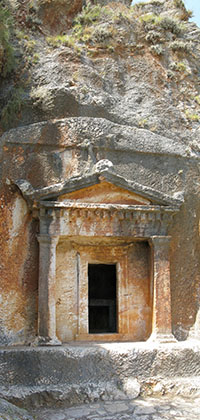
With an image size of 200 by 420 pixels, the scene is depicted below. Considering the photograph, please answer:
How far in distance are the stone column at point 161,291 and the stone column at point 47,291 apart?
156 cm

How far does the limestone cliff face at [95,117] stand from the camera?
7.07m

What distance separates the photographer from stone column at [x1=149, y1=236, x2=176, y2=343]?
707cm

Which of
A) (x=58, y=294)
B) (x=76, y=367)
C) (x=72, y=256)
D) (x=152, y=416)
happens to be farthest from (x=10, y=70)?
(x=152, y=416)

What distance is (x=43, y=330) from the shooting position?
261 inches

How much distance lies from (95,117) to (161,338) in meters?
3.78

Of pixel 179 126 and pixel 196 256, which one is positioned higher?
pixel 179 126

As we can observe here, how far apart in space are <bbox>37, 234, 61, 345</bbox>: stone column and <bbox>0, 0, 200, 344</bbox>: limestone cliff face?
Result: 270 millimetres

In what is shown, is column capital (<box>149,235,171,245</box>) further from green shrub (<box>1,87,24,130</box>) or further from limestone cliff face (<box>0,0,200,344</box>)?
green shrub (<box>1,87,24,130</box>)

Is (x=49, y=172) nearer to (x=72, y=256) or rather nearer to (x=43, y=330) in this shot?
(x=72, y=256)

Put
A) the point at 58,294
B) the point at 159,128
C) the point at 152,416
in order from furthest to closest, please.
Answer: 1. the point at 159,128
2. the point at 58,294
3. the point at 152,416

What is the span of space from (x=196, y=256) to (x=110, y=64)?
392cm

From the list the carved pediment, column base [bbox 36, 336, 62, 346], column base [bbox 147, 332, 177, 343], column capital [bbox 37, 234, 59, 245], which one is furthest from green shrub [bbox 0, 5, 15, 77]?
column base [bbox 147, 332, 177, 343]

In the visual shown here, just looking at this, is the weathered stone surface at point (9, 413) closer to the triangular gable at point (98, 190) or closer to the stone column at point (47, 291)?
the stone column at point (47, 291)

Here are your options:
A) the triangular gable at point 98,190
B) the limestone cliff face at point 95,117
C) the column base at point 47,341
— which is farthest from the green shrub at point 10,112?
the column base at point 47,341
